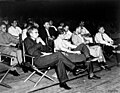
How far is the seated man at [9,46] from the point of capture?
4523 millimetres

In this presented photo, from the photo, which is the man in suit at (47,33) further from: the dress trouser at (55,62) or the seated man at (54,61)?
the dress trouser at (55,62)

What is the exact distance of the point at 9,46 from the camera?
15.4 feet

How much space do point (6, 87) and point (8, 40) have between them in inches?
70.3

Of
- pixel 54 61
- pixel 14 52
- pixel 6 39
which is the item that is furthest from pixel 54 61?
pixel 6 39

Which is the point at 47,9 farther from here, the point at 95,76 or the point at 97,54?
the point at 95,76

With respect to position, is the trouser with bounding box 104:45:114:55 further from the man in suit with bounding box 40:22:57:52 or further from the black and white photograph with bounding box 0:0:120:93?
the man in suit with bounding box 40:22:57:52

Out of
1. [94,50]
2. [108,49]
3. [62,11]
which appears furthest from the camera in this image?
[62,11]

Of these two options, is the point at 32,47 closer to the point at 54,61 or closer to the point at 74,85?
the point at 54,61

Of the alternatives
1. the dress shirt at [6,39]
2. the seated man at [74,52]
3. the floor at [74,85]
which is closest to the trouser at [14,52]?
the dress shirt at [6,39]

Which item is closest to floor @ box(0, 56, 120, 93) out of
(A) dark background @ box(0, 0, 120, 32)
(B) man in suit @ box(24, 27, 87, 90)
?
(B) man in suit @ box(24, 27, 87, 90)

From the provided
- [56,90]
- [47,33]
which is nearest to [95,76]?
[56,90]

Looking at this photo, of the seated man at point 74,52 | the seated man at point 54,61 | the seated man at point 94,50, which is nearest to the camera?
the seated man at point 54,61

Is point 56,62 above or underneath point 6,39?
underneath

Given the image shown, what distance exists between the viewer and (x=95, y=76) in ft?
13.2
